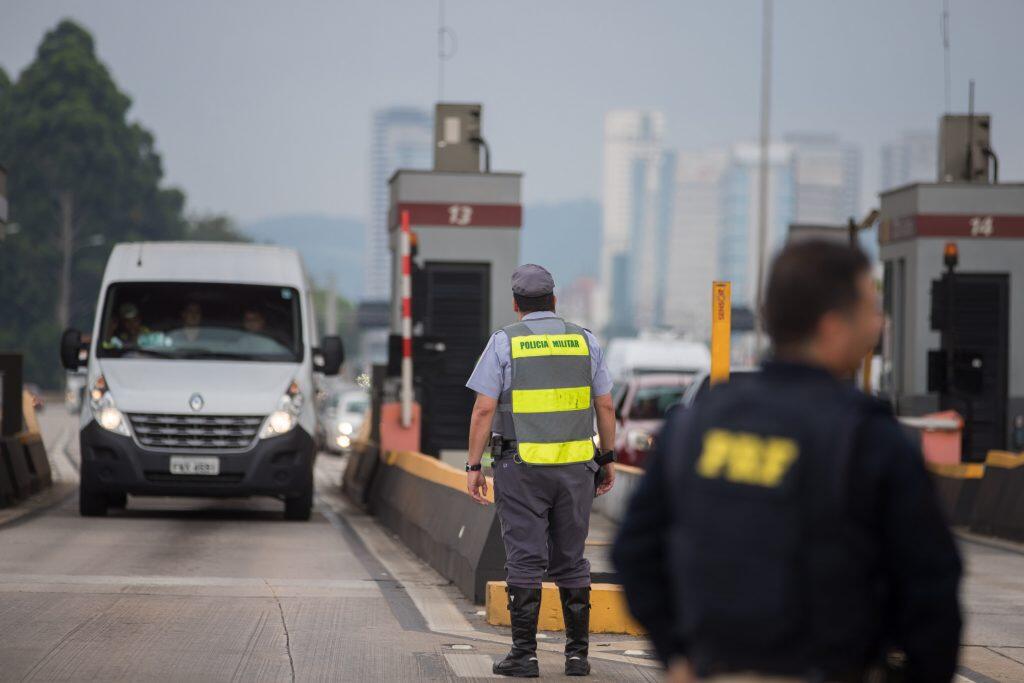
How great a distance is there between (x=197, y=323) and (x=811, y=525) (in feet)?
47.0

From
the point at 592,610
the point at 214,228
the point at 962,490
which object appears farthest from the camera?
the point at 214,228

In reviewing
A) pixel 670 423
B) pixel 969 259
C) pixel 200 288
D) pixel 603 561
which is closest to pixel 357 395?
pixel 969 259

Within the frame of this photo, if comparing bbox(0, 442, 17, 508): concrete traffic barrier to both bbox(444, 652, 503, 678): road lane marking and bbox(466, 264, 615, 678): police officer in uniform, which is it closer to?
bbox(444, 652, 503, 678): road lane marking

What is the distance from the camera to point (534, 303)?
7.96 m

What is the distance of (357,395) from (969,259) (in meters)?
24.5

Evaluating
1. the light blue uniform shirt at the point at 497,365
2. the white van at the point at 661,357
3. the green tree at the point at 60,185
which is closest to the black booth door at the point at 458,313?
the light blue uniform shirt at the point at 497,365

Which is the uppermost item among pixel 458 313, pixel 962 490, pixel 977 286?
pixel 977 286

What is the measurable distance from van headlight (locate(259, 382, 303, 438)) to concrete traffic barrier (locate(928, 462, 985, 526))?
274 inches

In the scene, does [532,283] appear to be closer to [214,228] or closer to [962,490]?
[962,490]

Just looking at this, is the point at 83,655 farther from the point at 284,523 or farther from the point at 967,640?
the point at 284,523

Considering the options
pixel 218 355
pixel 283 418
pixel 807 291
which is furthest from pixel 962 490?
pixel 807 291

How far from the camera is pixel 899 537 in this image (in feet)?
10.6

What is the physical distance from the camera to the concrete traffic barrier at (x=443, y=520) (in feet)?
34.8

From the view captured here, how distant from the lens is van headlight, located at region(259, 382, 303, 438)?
1648 cm
